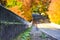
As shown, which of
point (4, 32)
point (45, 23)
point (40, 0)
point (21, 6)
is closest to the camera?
point (4, 32)

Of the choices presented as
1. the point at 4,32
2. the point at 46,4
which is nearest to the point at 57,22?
the point at 46,4

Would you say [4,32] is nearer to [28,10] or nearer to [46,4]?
[28,10]

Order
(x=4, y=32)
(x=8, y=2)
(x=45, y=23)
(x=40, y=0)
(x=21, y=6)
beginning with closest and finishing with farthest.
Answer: (x=4, y=32) → (x=8, y=2) → (x=21, y=6) → (x=40, y=0) → (x=45, y=23)

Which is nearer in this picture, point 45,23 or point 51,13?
point 51,13

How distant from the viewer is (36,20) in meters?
14.6

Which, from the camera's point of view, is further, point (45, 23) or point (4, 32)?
point (45, 23)

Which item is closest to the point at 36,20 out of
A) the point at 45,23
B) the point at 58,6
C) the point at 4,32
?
the point at 45,23

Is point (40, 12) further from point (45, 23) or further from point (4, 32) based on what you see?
point (4, 32)

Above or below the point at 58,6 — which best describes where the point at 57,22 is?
below

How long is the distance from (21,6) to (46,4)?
205 cm

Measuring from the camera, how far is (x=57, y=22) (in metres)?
12.9

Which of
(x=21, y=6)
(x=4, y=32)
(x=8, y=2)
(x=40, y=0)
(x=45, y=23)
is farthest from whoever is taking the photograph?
(x=45, y=23)

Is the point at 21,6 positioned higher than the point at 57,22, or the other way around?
the point at 21,6

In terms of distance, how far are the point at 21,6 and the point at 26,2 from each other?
0.42 meters
